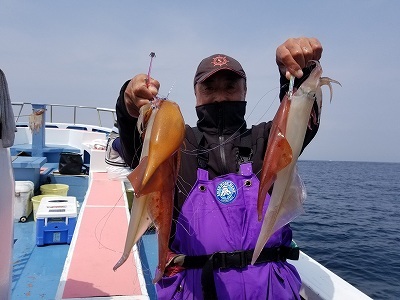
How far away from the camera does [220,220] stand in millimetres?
2197

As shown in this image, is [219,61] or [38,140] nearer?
[219,61]

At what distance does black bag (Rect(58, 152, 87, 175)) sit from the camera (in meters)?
10.5

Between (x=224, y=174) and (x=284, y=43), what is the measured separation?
0.91m

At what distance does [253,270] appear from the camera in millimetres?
2172

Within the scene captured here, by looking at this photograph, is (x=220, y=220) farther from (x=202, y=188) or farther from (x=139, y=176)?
(x=139, y=176)

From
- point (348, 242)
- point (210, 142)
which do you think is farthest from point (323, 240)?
point (210, 142)

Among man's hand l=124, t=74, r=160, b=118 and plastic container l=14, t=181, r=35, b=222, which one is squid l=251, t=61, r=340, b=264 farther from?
plastic container l=14, t=181, r=35, b=222

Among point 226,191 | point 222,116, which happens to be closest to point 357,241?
point 222,116

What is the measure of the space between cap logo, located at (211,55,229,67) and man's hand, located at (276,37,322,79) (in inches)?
21.7

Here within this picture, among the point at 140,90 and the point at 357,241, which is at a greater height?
the point at 140,90

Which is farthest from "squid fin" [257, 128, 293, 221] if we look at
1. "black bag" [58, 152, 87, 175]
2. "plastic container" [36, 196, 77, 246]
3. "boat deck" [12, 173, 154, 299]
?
"black bag" [58, 152, 87, 175]

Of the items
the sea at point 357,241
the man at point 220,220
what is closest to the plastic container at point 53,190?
the sea at point 357,241

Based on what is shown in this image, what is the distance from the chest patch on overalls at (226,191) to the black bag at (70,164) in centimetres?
912

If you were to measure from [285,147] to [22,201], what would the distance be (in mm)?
6391
